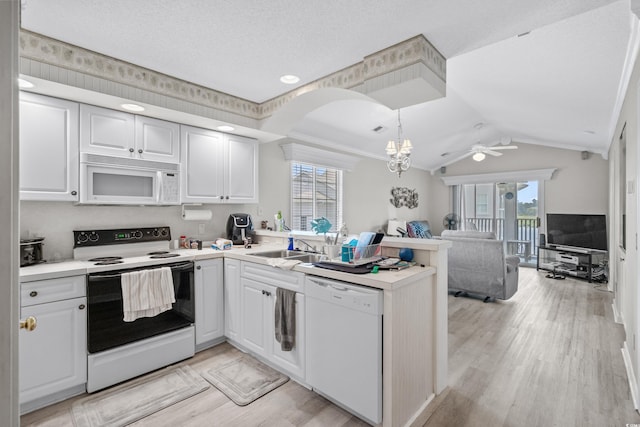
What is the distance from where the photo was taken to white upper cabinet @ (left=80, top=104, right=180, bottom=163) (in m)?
2.62

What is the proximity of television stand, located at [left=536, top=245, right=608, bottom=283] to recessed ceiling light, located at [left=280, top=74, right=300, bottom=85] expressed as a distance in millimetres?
6089

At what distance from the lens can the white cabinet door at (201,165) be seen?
3227 millimetres

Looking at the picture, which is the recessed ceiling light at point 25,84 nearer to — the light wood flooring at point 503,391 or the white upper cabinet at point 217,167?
the white upper cabinet at point 217,167

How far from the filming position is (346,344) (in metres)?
2.00

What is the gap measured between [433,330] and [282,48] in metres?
2.32

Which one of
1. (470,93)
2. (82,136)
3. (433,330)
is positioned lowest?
(433,330)

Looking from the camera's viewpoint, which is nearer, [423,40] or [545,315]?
[423,40]

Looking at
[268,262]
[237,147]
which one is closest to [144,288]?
[268,262]

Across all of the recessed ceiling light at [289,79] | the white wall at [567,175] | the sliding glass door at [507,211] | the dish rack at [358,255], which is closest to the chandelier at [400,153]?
the recessed ceiling light at [289,79]

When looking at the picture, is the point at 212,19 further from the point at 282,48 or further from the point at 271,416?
the point at 271,416

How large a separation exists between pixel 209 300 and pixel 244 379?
83cm

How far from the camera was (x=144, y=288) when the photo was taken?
251 centimetres

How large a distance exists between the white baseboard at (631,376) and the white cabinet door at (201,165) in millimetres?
3775

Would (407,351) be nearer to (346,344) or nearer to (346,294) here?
(346,344)
